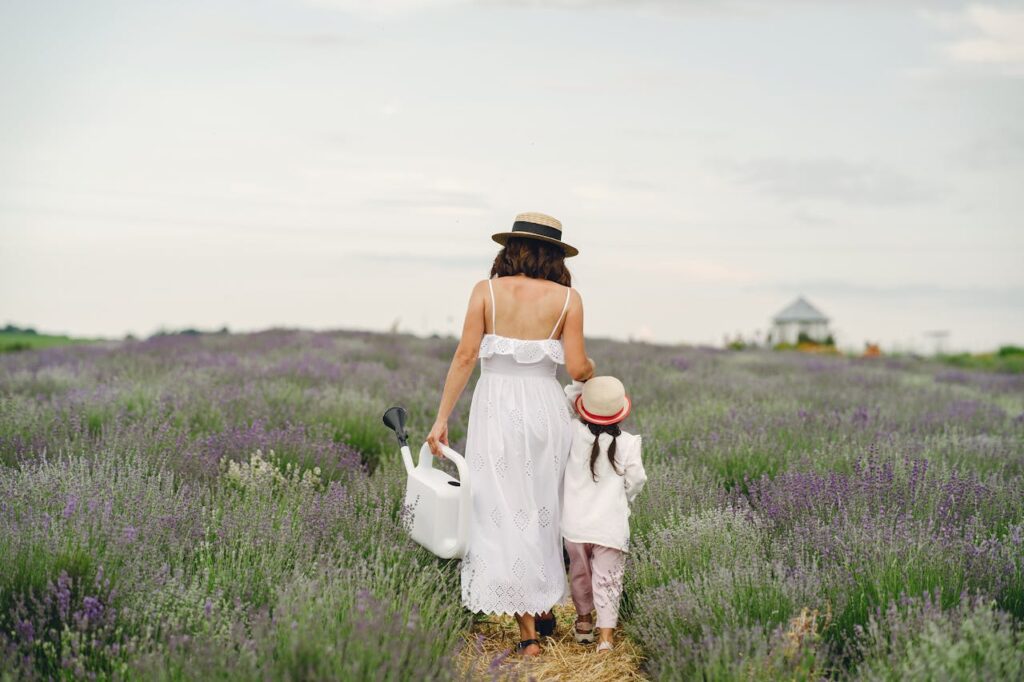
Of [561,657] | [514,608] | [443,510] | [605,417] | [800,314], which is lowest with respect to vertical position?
[561,657]

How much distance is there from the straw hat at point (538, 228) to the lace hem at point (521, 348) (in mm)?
480

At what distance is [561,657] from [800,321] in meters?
36.0

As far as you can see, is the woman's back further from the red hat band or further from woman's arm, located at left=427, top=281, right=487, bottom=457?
the red hat band

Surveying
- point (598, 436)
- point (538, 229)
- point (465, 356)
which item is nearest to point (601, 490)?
point (598, 436)

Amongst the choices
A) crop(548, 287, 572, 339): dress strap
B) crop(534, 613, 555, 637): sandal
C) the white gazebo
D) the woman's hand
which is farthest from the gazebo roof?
the woman's hand

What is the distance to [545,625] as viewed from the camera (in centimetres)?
430

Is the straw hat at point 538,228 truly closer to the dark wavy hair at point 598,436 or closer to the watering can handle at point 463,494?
the dark wavy hair at point 598,436

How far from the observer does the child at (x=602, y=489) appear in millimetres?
3953

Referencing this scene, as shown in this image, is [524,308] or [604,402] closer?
[604,402]

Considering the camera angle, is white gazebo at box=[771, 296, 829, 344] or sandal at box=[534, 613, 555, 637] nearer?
sandal at box=[534, 613, 555, 637]

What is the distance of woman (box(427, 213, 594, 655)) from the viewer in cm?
403

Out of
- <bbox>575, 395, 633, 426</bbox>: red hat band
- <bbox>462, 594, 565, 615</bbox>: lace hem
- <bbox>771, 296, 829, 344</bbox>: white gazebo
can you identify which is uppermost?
<bbox>771, 296, 829, 344</bbox>: white gazebo

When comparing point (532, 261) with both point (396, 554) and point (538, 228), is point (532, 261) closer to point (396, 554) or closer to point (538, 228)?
point (538, 228)

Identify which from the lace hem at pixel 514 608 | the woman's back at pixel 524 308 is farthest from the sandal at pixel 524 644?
the woman's back at pixel 524 308
